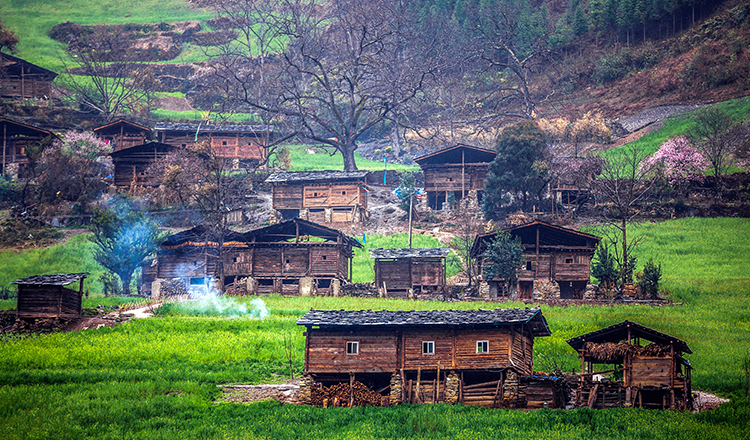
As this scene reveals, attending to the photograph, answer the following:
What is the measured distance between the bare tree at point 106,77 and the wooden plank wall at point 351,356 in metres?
62.3

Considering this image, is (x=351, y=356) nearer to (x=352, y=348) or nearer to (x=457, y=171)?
(x=352, y=348)

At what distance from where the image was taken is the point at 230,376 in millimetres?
34625

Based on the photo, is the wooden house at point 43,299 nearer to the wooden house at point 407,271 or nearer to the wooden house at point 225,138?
the wooden house at point 407,271

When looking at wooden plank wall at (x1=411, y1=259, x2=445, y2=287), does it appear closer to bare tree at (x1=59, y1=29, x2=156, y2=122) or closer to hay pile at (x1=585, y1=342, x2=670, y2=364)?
hay pile at (x1=585, y1=342, x2=670, y2=364)

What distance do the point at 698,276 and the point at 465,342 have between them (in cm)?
2519

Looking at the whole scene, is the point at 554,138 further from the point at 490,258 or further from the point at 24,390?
the point at 24,390

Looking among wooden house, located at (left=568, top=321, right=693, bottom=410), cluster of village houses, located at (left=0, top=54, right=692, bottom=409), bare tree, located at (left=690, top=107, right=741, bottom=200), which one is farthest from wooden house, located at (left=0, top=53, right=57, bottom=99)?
wooden house, located at (left=568, top=321, right=693, bottom=410)

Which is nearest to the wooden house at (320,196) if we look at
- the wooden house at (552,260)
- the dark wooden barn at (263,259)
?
the dark wooden barn at (263,259)

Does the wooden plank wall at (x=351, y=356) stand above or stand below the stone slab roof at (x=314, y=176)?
below

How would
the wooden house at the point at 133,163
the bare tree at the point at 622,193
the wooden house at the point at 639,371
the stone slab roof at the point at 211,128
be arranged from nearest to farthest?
1. the wooden house at the point at 639,371
2. the bare tree at the point at 622,193
3. the wooden house at the point at 133,163
4. the stone slab roof at the point at 211,128

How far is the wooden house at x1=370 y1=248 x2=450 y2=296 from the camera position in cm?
5200

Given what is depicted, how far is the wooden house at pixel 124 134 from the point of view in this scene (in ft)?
261

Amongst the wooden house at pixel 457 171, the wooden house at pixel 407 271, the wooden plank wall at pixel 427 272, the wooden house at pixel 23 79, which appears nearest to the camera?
the wooden house at pixel 407 271

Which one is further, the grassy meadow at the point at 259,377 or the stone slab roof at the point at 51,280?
the stone slab roof at the point at 51,280
